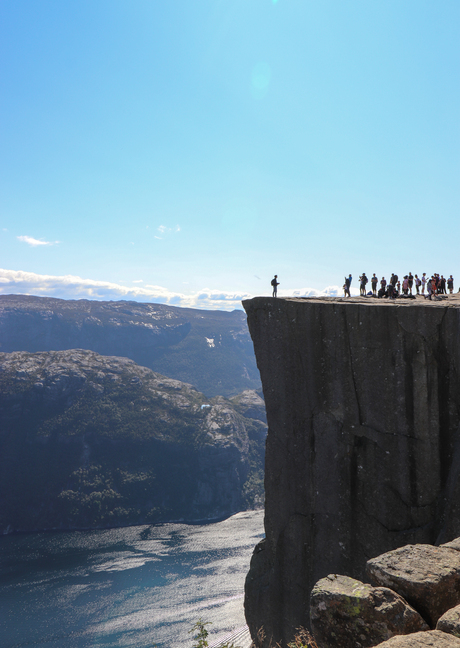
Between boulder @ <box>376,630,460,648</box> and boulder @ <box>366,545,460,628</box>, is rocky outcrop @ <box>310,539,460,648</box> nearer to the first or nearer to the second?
boulder @ <box>366,545,460,628</box>

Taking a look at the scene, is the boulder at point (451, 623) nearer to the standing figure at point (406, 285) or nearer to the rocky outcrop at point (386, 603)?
the rocky outcrop at point (386, 603)

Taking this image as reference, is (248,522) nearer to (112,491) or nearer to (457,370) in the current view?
(112,491)

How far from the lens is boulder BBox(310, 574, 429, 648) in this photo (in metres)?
6.91

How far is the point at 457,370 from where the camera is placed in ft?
51.5

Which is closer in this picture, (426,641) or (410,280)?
(426,641)

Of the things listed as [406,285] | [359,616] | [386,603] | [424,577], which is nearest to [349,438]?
[424,577]

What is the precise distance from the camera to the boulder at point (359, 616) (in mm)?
6906

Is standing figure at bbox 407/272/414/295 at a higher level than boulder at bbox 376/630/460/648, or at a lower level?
higher

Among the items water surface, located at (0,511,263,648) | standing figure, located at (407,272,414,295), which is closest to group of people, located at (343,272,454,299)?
standing figure, located at (407,272,414,295)

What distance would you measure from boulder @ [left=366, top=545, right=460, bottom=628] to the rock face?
22.4ft

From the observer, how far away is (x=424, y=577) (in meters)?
7.65

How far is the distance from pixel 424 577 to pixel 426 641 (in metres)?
2.03

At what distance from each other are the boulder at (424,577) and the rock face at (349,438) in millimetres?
6826

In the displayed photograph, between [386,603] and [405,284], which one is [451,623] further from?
[405,284]
